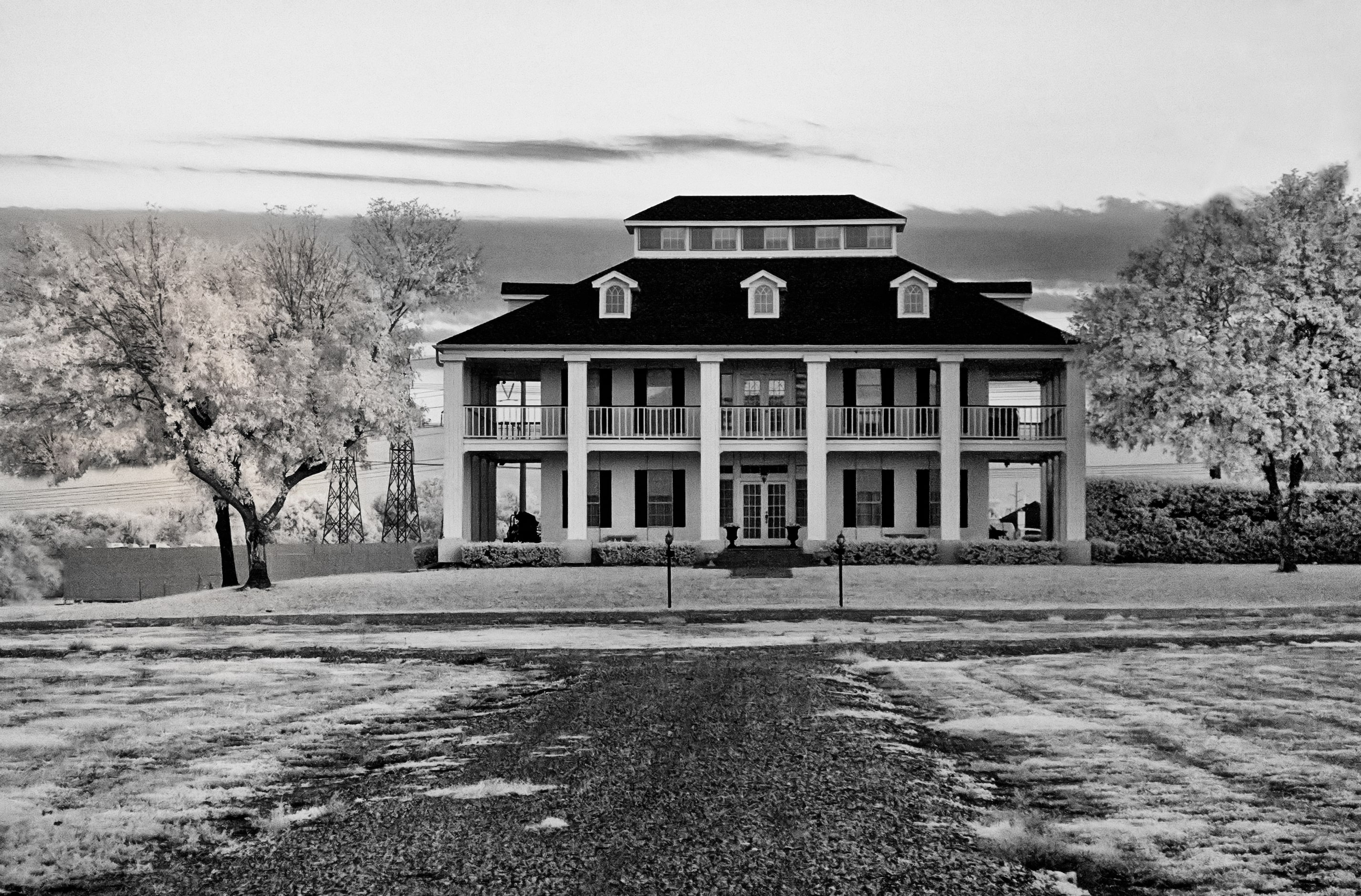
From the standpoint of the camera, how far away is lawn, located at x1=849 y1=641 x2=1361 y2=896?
238 inches

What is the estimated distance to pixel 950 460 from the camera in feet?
115

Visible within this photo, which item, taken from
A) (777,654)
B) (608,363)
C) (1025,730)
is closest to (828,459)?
(608,363)

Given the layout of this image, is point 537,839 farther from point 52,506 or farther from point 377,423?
point 52,506

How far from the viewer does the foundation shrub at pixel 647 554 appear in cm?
3341

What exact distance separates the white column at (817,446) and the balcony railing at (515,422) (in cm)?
740

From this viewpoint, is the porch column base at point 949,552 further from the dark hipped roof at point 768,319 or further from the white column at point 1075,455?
the dark hipped roof at point 768,319

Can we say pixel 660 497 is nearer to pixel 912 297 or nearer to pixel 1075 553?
pixel 912 297

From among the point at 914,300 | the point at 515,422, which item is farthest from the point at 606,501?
the point at 914,300

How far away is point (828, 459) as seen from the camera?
37.3m

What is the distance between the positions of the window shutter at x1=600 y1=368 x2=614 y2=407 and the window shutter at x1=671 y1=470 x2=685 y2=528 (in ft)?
9.95

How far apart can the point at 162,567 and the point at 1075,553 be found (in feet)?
94.3

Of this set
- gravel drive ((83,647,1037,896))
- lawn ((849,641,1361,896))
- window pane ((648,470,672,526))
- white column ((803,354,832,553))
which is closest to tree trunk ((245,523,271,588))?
window pane ((648,470,672,526))

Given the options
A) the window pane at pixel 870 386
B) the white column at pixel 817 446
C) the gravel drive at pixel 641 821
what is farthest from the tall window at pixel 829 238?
the gravel drive at pixel 641 821

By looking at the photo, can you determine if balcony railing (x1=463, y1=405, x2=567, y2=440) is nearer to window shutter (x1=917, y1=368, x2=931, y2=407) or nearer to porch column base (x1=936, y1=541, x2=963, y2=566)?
window shutter (x1=917, y1=368, x2=931, y2=407)
